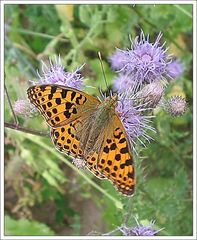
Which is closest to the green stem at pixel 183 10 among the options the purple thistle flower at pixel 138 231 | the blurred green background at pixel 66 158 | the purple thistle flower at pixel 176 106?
the blurred green background at pixel 66 158

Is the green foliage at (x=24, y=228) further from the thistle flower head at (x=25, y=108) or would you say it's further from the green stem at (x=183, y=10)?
the green stem at (x=183, y=10)

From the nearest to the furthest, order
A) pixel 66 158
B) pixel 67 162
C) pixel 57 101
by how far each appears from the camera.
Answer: pixel 57 101, pixel 67 162, pixel 66 158

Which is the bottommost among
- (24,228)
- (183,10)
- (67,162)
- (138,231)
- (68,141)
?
(24,228)

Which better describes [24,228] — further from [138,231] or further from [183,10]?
[183,10]

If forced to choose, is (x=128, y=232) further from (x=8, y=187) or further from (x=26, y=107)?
(x=8, y=187)

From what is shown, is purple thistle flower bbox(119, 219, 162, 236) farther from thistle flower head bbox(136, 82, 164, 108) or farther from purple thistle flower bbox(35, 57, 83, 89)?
purple thistle flower bbox(35, 57, 83, 89)

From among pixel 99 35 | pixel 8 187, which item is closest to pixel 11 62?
pixel 99 35

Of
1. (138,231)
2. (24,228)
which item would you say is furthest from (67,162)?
(138,231)
